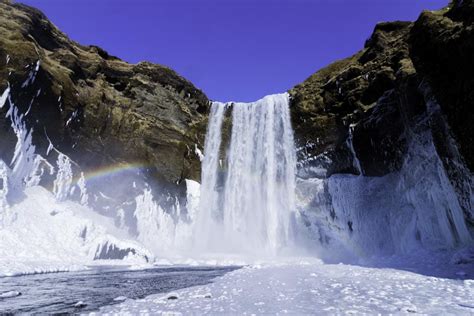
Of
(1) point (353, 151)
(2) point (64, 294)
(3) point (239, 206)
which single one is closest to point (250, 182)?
(3) point (239, 206)

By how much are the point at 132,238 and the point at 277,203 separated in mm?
14637

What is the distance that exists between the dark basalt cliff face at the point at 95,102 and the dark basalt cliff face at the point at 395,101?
1304 centimetres

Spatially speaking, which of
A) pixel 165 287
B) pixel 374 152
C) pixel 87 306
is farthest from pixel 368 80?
pixel 87 306

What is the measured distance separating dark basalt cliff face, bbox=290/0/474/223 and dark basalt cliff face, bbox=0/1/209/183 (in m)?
13.0

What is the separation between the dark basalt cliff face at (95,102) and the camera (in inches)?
1152

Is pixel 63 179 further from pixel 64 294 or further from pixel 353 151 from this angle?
pixel 353 151

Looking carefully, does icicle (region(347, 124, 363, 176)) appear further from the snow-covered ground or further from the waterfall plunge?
the snow-covered ground

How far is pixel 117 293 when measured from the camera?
11.7 meters

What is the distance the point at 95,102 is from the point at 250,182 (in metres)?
17.9

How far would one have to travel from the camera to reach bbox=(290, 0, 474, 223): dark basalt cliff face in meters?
15.6

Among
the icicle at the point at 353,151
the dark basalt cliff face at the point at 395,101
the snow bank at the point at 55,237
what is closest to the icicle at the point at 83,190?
the snow bank at the point at 55,237

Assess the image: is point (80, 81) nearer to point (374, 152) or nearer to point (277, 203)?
point (277, 203)

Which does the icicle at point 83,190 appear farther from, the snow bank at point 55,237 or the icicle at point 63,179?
the icicle at point 63,179

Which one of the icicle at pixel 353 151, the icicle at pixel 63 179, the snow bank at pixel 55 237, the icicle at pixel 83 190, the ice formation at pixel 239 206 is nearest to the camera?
the snow bank at pixel 55 237
